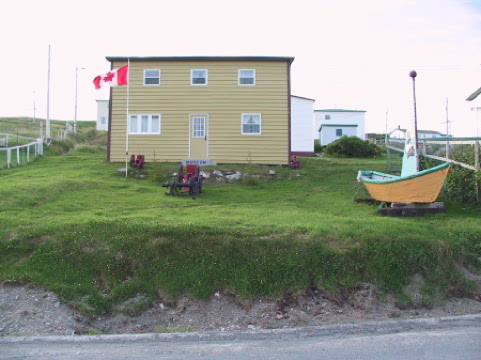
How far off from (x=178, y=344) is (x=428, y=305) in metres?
4.13

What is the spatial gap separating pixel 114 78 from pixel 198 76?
4.63 metres

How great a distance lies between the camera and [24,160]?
964 inches

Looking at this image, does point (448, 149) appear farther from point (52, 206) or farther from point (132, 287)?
point (52, 206)

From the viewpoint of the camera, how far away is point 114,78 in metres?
19.9

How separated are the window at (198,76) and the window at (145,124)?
2.39m

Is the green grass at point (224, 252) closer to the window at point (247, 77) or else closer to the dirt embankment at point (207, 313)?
the dirt embankment at point (207, 313)

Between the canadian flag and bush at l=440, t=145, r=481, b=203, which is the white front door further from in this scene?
bush at l=440, t=145, r=481, b=203

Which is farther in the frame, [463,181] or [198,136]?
[198,136]

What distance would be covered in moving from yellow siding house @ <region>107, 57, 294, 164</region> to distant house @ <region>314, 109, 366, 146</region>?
29605 mm

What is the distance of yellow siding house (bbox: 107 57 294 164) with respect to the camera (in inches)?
897

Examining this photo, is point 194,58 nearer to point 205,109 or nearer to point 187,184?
point 205,109

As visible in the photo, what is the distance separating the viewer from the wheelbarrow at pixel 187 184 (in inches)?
595

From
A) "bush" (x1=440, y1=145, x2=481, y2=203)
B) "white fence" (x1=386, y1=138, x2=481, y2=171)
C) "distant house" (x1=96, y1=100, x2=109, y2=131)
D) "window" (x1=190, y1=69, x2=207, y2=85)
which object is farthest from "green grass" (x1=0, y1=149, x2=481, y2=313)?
"distant house" (x1=96, y1=100, x2=109, y2=131)

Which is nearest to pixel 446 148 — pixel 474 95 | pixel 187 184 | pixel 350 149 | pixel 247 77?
pixel 187 184
